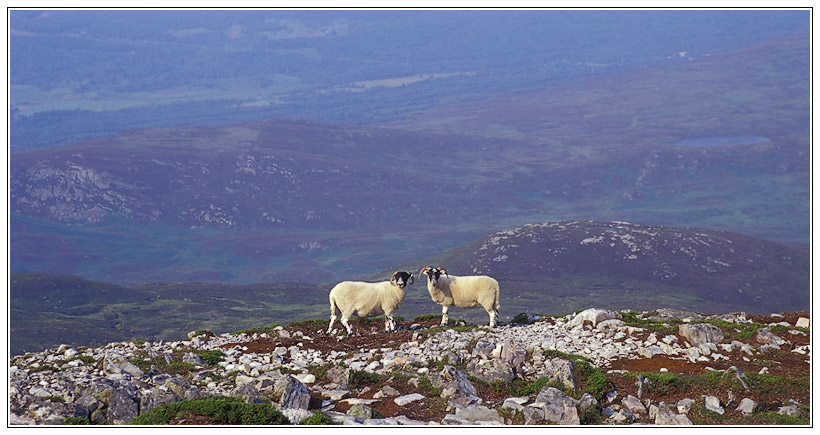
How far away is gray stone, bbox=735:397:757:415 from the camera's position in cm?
2239

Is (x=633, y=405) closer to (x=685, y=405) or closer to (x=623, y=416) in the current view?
(x=623, y=416)

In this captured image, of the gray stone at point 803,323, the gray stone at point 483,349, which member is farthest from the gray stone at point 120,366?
the gray stone at point 803,323

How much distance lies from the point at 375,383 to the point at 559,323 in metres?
7.51

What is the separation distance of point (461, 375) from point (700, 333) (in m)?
7.00

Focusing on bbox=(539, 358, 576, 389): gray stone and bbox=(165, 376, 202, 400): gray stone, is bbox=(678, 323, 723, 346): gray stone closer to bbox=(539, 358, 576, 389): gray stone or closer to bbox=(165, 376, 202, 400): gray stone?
bbox=(539, 358, 576, 389): gray stone

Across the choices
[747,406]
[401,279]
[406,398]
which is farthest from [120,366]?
[747,406]

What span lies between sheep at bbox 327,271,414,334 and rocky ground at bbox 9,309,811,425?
2.12ft

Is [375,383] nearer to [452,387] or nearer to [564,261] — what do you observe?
[452,387]

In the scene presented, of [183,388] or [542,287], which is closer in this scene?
[183,388]

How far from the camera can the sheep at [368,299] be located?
30641 mm

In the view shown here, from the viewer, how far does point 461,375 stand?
79.0ft

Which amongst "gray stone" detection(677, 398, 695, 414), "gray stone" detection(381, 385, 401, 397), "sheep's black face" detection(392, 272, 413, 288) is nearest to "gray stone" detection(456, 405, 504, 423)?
"gray stone" detection(381, 385, 401, 397)

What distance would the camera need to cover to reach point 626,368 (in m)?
25.4

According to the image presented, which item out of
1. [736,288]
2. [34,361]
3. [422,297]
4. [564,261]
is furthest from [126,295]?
[34,361]
